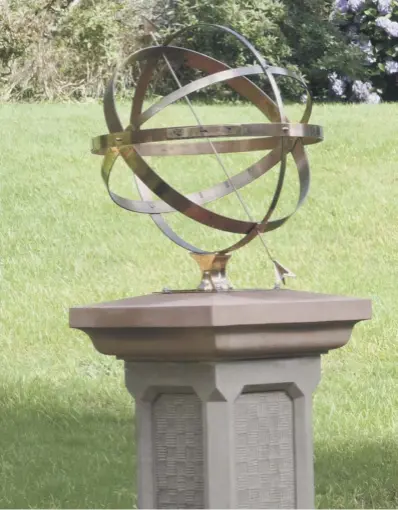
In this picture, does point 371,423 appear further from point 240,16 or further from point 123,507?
point 240,16

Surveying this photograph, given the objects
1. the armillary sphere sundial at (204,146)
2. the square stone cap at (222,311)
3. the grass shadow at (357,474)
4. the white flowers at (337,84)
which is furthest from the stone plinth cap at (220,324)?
the white flowers at (337,84)

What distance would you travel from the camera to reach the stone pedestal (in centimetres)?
398

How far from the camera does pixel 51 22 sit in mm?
20109

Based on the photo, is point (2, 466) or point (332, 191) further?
point (332, 191)

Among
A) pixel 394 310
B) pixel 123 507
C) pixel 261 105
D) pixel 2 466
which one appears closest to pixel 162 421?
pixel 261 105

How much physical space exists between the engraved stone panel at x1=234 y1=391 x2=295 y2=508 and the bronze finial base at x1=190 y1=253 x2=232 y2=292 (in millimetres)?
470

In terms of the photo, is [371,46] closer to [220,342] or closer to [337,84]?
[337,84]

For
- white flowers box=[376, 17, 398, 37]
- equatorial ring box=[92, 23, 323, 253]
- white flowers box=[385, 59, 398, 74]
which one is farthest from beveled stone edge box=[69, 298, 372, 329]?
white flowers box=[385, 59, 398, 74]

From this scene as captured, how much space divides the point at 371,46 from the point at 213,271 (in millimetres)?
18200

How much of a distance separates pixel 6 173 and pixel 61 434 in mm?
5911

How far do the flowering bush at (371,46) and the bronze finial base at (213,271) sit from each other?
17.5 meters

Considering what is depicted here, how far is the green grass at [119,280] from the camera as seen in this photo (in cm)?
692

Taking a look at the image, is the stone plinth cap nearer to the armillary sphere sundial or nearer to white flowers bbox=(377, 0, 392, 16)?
the armillary sphere sundial

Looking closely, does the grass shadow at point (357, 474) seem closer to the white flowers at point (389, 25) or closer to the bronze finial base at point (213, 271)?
the bronze finial base at point (213, 271)
